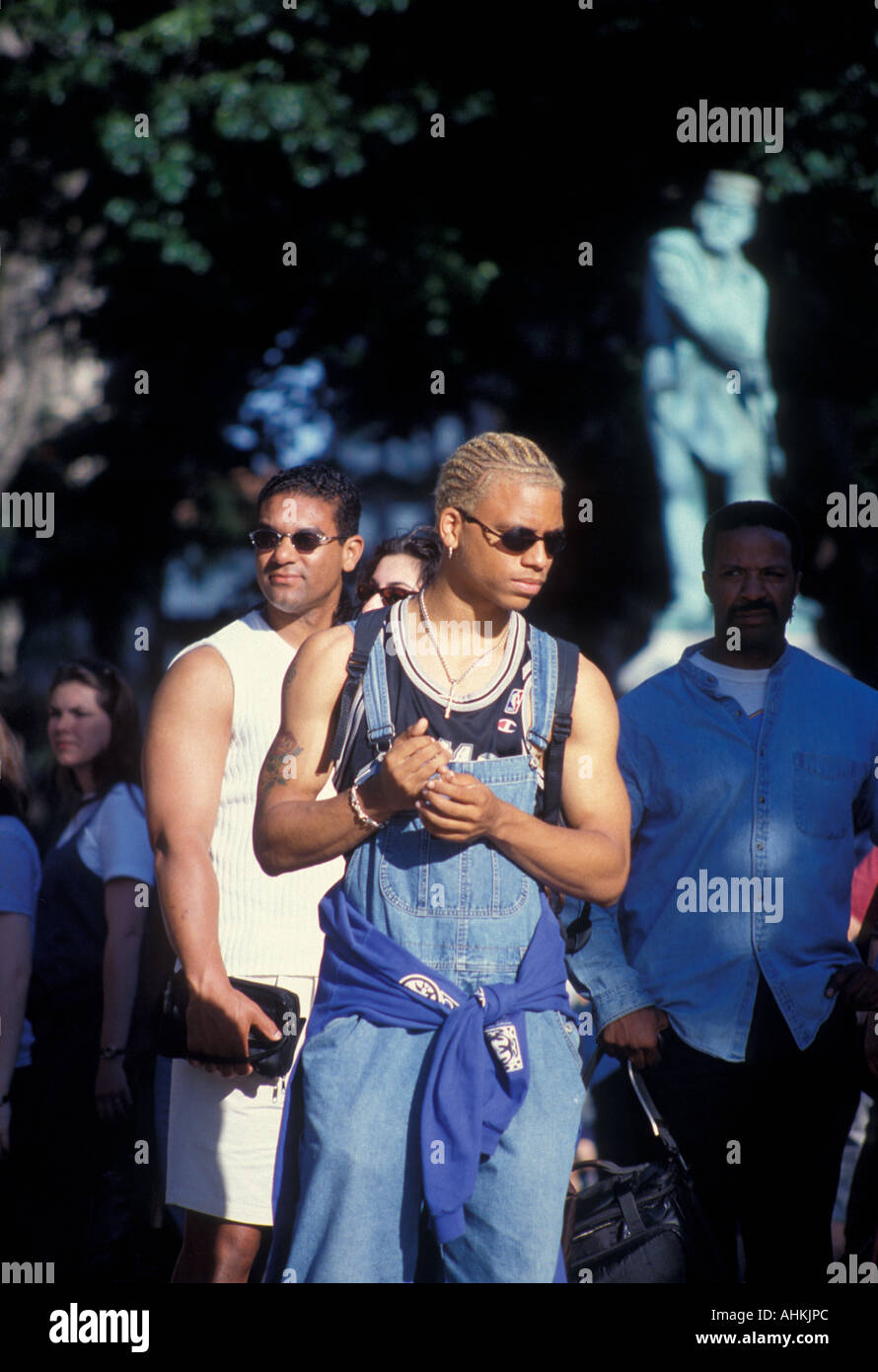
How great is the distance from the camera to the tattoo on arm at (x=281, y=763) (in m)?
3.37

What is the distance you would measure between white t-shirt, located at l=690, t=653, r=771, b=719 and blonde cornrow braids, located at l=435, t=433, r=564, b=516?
0.95 m

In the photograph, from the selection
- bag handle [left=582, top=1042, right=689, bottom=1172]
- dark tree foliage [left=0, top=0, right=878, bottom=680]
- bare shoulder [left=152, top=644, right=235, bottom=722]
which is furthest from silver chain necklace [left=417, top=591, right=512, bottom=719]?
dark tree foliage [left=0, top=0, right=878, bottom=680]

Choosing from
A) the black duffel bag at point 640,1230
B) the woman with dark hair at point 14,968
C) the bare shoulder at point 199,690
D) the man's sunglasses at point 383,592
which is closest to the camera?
the black duffel bag at point 640,1230

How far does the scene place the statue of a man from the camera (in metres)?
7.43

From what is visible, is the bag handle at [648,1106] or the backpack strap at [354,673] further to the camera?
the bag handle at [648,1106]

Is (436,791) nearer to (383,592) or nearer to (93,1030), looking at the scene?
(383,592)

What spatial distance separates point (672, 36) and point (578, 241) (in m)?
1.39

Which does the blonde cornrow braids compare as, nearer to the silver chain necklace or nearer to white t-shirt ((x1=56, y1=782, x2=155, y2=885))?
the silver chain necklace

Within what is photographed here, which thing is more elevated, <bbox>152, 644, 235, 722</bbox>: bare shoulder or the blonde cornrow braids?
the blonde cornrow braids

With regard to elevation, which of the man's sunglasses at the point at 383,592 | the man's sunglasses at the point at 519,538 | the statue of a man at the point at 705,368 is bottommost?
the man's sunglasses at the point at 519,538

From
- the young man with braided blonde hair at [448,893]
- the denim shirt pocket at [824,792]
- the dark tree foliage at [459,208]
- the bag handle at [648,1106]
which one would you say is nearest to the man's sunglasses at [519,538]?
the young man with braided blonde hair at [448,893]

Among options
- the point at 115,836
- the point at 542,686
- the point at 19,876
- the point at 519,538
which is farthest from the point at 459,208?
the point at 542,686

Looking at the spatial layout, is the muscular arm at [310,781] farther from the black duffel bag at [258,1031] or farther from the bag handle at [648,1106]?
the bag handle at [648,1106]

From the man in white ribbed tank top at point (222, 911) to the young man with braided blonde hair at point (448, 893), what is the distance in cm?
51
